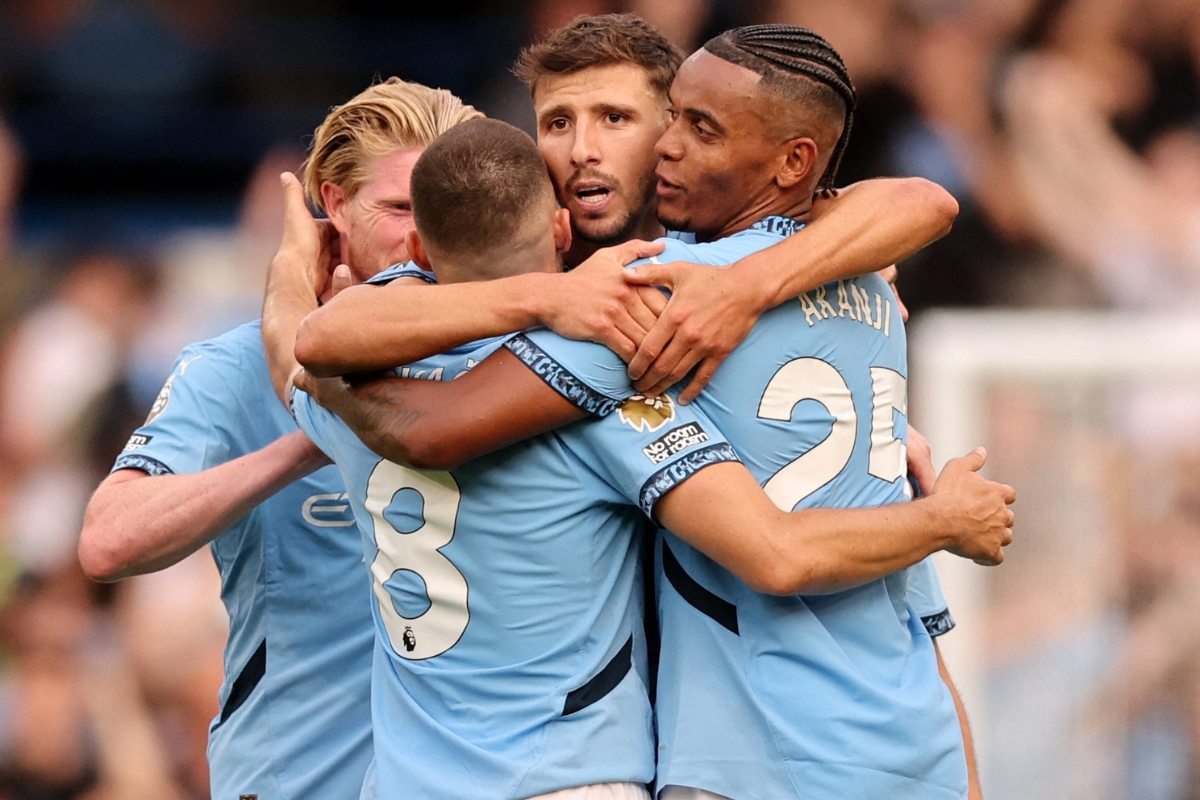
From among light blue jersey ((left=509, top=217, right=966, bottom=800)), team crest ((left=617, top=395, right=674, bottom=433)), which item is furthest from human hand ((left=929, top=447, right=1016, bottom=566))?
team crest ((left=617, top=395, right=674, bottom=433))

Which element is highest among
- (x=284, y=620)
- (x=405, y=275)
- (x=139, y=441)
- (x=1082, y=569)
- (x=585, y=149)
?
(x=585, y=149)

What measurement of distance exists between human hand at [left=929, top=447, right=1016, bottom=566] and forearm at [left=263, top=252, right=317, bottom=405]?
1.35 m

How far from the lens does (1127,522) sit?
7.11m

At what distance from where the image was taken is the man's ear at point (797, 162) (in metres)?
2.78

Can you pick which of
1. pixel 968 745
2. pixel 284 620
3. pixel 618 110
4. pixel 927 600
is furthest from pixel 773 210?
pixel 284 620

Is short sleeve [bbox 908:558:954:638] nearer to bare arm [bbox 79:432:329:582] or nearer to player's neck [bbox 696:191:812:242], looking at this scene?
player's neck [bbox 696:191:812:242]

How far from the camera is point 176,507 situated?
3084mm

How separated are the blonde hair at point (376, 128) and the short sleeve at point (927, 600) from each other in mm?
1533

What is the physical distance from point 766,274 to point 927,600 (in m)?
0.93

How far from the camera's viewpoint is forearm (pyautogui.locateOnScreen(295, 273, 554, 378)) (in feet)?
8.18

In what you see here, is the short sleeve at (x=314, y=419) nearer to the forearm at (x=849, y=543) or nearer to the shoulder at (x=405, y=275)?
the shoulder at (x=405, y=275)

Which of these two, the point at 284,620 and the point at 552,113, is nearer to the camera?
the point at 284,620

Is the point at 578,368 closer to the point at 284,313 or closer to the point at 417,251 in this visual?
the point at 417,251

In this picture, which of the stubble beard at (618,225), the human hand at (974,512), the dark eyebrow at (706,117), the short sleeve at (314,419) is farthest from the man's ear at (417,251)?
the human hand at (974,512)
